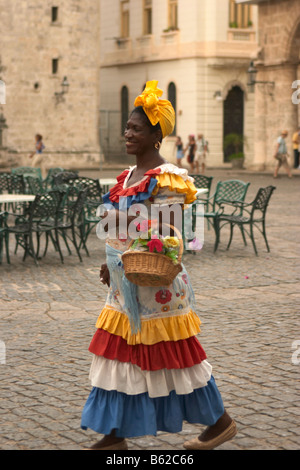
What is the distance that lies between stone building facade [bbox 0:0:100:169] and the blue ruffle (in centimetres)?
3429

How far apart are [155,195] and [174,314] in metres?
0.59

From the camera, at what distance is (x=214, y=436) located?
178 inches

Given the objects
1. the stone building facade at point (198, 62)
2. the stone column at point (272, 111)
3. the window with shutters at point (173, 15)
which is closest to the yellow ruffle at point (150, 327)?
the stone column at point (272, 111)

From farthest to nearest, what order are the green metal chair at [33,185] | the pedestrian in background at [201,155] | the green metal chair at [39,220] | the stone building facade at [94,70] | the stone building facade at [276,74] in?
the stone building facade at [94,70] → the pedestrian in background at [201,155] → the stone building facade at [276,74] → the green metal chair at [33,185] → the green metal chair at [39,220]

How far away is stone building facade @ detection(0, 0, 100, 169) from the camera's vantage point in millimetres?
38062

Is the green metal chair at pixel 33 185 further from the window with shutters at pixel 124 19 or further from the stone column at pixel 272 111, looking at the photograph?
the window with shutters at pixel 124 19

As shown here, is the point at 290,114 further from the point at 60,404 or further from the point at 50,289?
the point at 60,404

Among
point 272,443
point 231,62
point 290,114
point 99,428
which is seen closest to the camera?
point 99,428

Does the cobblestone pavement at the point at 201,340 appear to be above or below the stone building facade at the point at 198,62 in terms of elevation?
below

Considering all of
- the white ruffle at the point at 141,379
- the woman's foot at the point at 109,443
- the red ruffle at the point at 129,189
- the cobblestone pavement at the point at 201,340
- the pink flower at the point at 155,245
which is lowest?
the cobblestone pavement at the point at 201,340

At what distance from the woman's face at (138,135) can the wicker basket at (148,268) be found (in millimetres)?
559

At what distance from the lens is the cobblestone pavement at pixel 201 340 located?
16.0ft

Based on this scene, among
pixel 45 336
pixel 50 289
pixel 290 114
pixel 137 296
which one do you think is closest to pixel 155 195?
pixel 137 296

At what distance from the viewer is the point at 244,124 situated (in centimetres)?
4159
